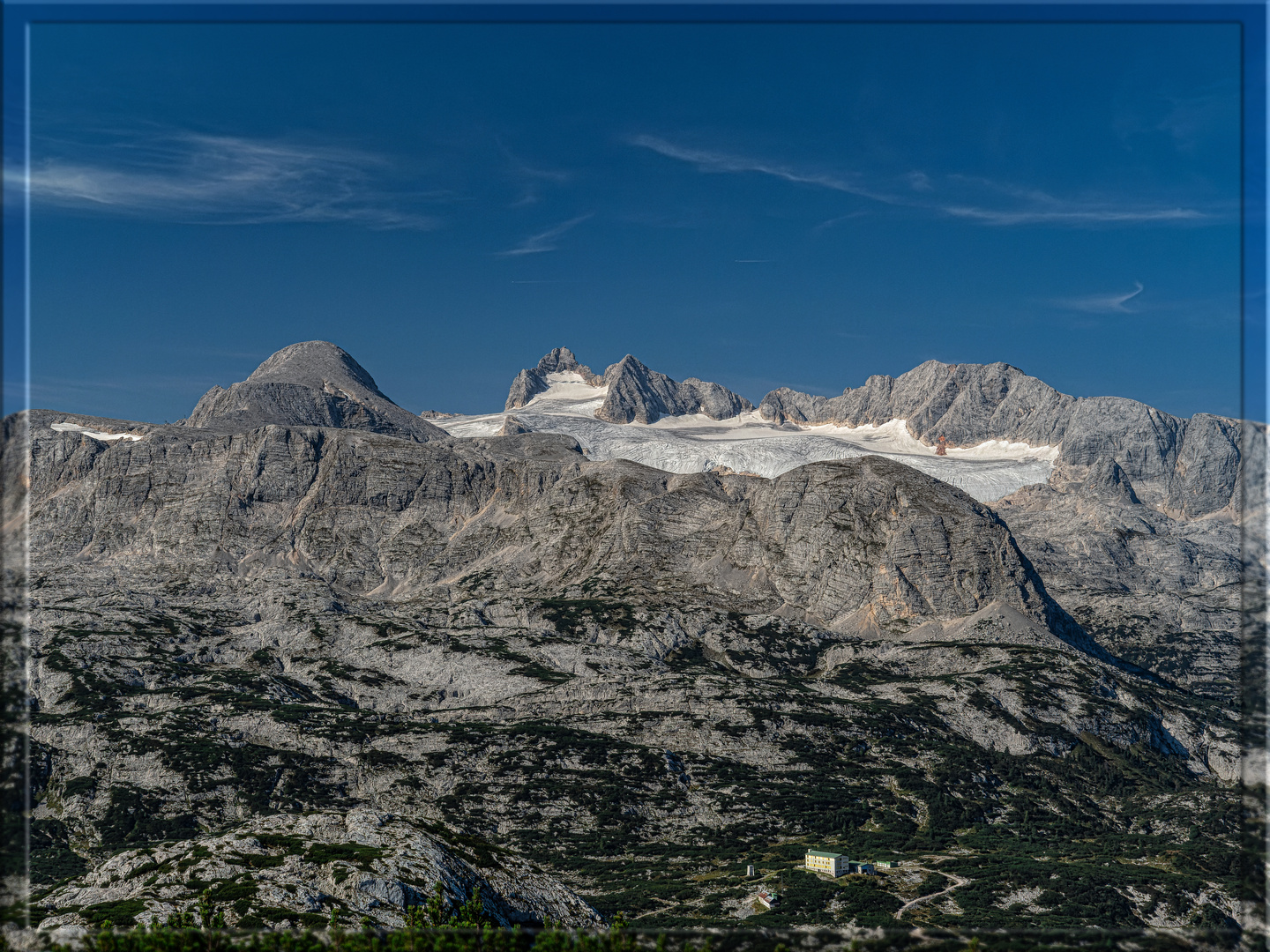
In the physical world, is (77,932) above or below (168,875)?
above

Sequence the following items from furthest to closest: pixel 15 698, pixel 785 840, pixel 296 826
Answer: pixel 785 840, pixel 296 826, pixel 15 698

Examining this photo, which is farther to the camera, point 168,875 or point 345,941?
point 168,875

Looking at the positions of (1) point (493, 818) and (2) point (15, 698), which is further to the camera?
(1) point (493, 818)

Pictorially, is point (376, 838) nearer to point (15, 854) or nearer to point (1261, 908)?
point (15, 854)

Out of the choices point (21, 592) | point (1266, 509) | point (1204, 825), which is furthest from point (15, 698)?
point (1204, 825)

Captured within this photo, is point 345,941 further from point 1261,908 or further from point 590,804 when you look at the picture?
point 590,804

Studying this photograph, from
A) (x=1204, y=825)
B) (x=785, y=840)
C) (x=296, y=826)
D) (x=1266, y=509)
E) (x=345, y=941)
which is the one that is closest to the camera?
(x=1266, y=509)

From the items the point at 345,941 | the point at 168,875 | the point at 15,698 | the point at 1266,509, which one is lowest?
the point at 168,875

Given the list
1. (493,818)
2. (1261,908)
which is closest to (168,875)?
(1261,908)

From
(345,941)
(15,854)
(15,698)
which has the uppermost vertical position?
(15,698)
